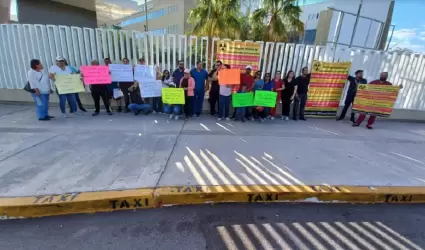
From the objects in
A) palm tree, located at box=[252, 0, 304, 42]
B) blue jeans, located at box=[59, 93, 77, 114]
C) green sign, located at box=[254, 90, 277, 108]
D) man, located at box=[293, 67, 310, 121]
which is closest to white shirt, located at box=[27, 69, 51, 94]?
blue jeans, located at box=[59, 93, 77, 114]

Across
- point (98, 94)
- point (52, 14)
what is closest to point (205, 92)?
point (98, 94)

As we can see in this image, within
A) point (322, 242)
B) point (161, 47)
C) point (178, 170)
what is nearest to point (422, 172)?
point (322, 242)

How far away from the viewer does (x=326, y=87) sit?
715 centimetres

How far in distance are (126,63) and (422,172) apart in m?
7.27

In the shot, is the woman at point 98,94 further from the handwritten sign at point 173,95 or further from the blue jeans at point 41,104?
the handwritten sign at point 173,95

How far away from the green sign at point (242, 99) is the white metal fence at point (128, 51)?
1365mm

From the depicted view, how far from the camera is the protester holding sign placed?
6.64 m

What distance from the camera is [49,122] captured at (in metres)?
5.62

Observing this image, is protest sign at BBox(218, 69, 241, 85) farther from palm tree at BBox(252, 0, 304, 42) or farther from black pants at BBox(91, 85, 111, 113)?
palm tree at BBox(252, 0, 304, 42)

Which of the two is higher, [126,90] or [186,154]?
[126,90]

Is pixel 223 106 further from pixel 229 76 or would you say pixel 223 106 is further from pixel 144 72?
pixel 144 72

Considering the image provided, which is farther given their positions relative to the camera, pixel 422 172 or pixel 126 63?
pixel 126 63

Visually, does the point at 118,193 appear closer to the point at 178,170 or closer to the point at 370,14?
the point at 178,170

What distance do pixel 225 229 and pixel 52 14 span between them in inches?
571
